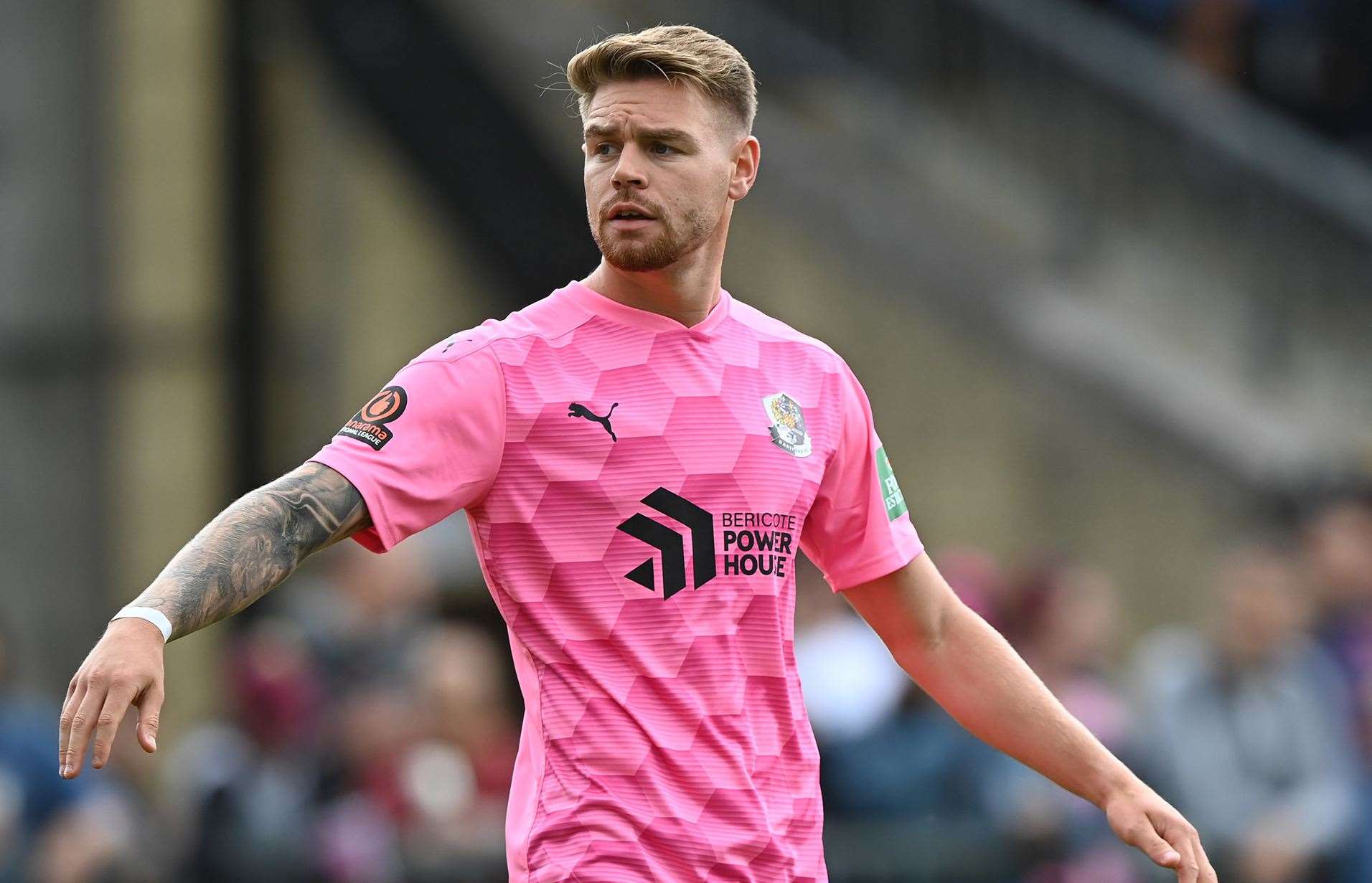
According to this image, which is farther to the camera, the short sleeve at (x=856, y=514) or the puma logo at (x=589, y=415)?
the short sleeve at (x=856, y=514)

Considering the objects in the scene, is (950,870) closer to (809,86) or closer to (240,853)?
(240,853)

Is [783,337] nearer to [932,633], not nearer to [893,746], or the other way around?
[932,633]

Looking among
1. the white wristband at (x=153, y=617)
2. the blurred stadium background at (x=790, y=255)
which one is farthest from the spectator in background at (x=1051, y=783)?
the white wristband at (x=153, y=617)

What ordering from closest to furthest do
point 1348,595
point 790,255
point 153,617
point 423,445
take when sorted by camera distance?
point 153,617 → point 423,445 → point 1348,595 → point 790,255

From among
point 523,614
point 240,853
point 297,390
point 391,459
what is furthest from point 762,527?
point 297,390

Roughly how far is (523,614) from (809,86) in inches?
349

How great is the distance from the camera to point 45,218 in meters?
12.3

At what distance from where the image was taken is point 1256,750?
8852 mm

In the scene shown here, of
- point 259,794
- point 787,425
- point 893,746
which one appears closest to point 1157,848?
point 787,425

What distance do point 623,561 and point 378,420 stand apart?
0.60 meters

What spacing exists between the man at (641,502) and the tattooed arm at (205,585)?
0.03 feet

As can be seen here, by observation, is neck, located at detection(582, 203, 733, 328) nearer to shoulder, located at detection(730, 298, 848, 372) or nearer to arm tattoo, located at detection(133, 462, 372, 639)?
shoulder, located at detection(730, 298, 848, 372)

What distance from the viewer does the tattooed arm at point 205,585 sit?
3.70 m

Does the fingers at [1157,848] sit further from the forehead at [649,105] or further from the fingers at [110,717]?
the fingers at [110,717]
